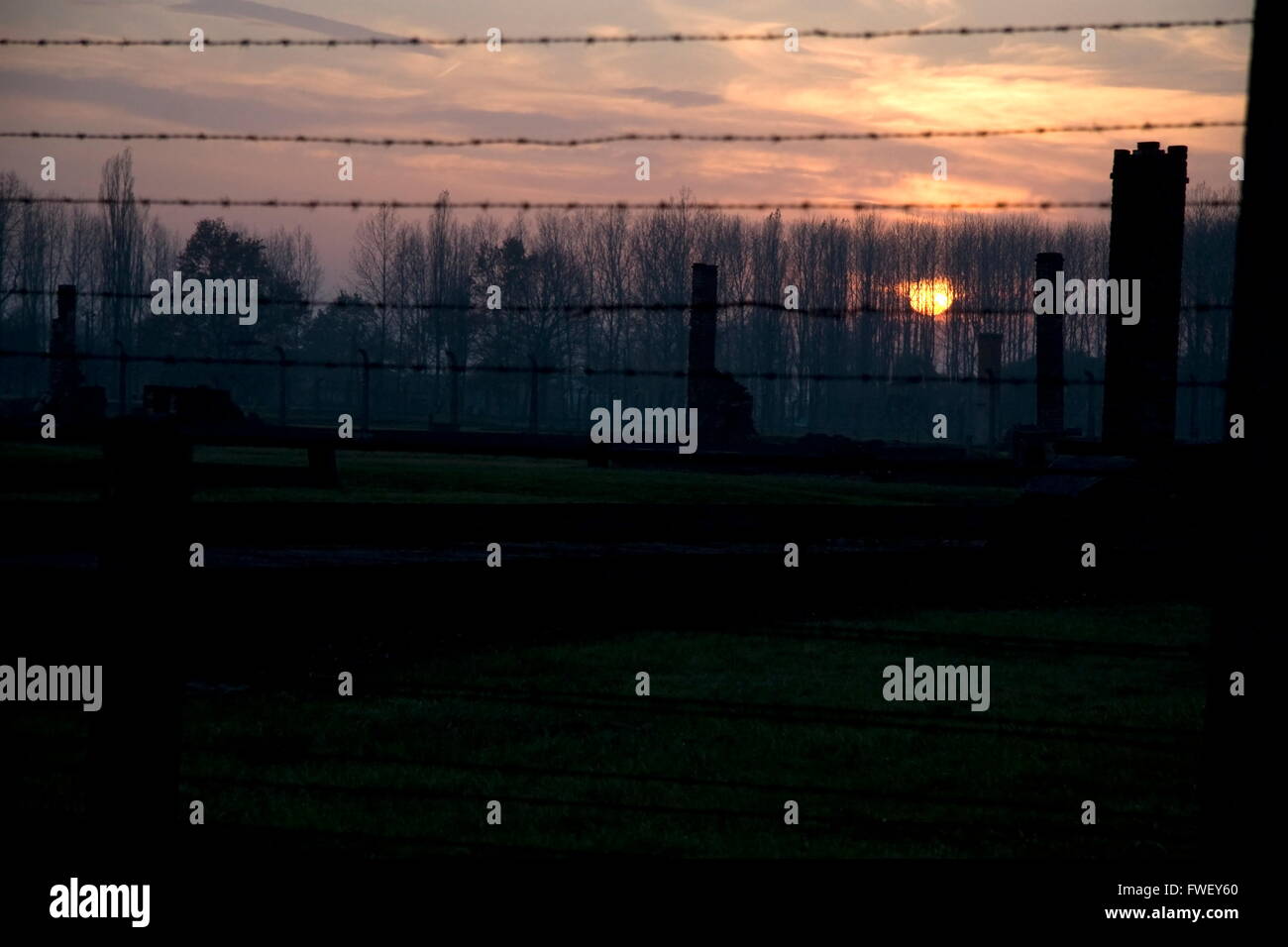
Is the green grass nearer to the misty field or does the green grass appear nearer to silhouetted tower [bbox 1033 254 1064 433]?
silhouetted tower [bbox 1033 254 1064 433]

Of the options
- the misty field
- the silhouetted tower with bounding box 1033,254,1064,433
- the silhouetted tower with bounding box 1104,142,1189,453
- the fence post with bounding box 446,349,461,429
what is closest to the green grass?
the fence post with bounding box 446,349,461,429

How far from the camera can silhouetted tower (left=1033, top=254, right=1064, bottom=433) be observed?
32.4 meters

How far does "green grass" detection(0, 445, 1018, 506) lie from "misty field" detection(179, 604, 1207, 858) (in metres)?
7.94

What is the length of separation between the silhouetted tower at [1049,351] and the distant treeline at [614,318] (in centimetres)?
2935

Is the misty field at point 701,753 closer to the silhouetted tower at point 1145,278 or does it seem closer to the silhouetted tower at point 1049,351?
the silhouetted tower at point 1145,278

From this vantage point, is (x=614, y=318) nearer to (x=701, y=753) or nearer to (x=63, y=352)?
(x=63, y=352)

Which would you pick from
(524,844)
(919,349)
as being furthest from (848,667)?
(919,349)

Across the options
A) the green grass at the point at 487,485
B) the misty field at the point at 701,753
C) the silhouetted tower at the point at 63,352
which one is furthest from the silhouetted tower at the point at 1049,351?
the misty field at the point at 701,753

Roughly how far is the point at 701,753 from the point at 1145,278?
1321cm

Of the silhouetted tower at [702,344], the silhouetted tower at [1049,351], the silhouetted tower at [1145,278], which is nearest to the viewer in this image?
the silhouetted tower at [1145,278]

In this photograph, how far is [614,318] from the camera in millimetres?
90875

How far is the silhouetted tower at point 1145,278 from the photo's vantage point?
17.1m

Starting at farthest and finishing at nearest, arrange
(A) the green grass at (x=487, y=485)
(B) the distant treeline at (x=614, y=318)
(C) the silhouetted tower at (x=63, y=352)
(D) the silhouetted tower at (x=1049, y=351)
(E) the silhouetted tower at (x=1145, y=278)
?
(B) the distant treeline at (x=614, y=318) < (C) the silhouetted tower at (x=63, y=352) < (D) the silhouetted tower at (x=1049, y=351) < (A) the green grass at (x=487, y=485) < (E) the silhouetted tower at (x=1145, y=278)
